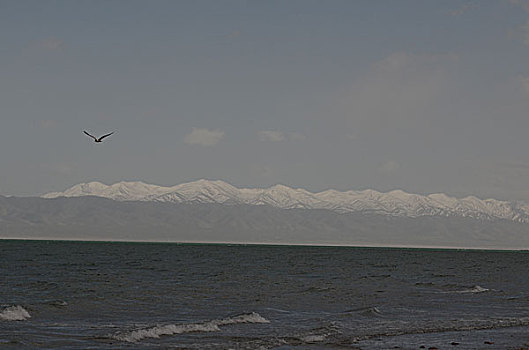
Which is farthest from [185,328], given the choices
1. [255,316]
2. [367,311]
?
[367,311]

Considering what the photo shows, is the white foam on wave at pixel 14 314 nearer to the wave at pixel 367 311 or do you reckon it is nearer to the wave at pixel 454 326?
the wave at pixel 454 326

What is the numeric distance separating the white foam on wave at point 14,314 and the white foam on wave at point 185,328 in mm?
8622

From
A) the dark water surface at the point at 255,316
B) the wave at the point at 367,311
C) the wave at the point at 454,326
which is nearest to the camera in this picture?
the dark water surface at the point at 255,316

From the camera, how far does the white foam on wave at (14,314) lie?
1455 inches

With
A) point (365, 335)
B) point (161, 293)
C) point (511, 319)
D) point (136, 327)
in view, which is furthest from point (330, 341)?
point (161, 293)

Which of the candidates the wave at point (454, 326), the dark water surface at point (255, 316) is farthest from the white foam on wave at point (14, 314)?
the wave at point (454, 326)

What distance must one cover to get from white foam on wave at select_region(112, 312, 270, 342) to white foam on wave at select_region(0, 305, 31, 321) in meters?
8.62

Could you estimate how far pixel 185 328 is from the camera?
34219mm

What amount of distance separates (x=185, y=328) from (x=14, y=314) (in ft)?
34.8

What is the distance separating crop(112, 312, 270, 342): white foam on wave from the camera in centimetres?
3136

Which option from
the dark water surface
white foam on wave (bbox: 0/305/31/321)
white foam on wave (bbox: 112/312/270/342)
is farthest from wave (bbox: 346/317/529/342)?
white foam on wave (bbox: 0/305/31/321)

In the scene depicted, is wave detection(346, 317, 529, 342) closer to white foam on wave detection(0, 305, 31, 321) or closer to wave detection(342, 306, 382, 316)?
wave detection(342, 306, 382, 316)

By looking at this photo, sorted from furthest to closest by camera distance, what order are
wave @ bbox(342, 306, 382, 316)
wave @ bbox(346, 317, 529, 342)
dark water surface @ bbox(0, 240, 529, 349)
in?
wave @ bbox(342, 306, 382, 316)
wave @ bbox(346, 317, 529, 342)
dark water surface @ bbox(0, 240, 529, 349)

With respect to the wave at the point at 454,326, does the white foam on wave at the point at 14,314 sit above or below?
below
